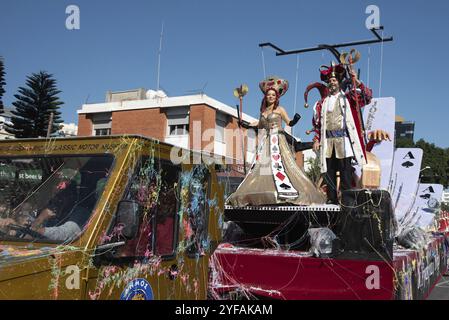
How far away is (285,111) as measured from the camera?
597 centimetres

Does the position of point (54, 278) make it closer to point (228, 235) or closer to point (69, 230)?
point (69, 230)

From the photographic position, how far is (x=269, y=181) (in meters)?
5.18

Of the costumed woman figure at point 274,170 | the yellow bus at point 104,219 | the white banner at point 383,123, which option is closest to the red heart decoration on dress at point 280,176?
the costumed woman figure at point 274,170

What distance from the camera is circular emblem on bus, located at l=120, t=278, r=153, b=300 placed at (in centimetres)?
302

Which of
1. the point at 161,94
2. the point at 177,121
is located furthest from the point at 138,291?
the point at 161,94

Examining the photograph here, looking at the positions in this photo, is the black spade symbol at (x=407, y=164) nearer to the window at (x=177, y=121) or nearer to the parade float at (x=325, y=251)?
the parade float at (x=325, y=251)

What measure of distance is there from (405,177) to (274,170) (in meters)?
3.01

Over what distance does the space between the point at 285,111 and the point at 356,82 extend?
985 mm

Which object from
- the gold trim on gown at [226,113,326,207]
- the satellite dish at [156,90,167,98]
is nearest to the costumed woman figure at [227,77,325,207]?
the gold trim on gown at [226,113,326,207]

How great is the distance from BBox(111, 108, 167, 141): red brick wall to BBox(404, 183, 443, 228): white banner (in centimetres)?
2243

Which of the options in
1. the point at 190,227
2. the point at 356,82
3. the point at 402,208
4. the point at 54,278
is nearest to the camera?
the point at 54,278

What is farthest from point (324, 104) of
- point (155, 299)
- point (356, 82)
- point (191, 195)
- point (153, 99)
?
point (153, 99)

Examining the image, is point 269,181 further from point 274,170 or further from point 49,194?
point 49,194

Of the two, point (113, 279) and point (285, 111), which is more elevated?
point (285, 111)
